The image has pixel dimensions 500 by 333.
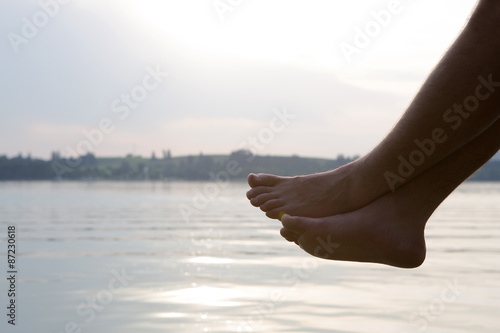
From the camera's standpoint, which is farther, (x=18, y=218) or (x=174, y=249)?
(x=18, y=218)

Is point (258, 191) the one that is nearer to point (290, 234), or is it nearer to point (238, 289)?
point (290, 234)

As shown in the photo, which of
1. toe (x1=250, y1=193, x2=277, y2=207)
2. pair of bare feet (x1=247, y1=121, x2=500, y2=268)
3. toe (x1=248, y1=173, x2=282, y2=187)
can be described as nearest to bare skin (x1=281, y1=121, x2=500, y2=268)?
pair of bare feet (x1=247, y1=121, x2=500, y2=268)

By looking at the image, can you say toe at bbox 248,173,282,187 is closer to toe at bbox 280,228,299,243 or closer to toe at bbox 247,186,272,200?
toe at bbox 247,186,272,200

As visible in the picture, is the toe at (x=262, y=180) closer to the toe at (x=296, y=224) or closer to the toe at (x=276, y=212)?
the toe at (x=276, y=212)

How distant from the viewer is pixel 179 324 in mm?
3635

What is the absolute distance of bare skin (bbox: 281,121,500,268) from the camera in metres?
2.01

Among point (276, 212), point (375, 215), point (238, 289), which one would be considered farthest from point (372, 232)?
point (238, 289)

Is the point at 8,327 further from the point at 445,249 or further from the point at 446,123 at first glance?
the point at 445,249

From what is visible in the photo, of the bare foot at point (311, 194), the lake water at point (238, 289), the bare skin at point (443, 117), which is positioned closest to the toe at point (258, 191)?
the bare foot at point (311, 194)

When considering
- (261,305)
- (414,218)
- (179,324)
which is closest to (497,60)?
(414,218)

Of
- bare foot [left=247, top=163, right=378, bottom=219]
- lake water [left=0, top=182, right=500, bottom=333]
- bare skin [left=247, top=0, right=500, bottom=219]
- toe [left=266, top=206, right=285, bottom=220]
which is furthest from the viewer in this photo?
lake water [left=0, top=182, right=500, bottom=333]

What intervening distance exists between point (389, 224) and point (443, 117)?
0.46 metres

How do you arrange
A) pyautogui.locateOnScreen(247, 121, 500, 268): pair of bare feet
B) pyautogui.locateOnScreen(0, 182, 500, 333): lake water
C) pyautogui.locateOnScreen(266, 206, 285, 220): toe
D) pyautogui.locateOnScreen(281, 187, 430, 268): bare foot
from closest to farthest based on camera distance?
pyautogui.locateOnScreen(247, 121, 500, 268): pair of bare feet
pyautogui.locateOnScreen(281, 187, 430, 268): bare foot
pyautogui.locateOnScreen(266, 206, 285, 220): toe
pyautogui.locateOnScreen(0, 182, 500, 333): lake water

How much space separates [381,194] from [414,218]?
0.12 meters
